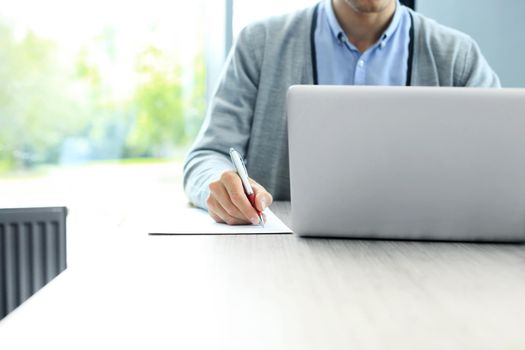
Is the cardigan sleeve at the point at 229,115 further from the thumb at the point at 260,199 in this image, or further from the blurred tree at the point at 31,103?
the blurred tree at the point at 31,103

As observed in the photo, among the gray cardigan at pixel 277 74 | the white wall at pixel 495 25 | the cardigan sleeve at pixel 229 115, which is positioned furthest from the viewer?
the white wall at pixel 495 25

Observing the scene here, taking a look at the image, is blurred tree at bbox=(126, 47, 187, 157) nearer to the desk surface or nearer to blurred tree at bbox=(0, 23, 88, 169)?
blurred tree at bbox=(0, 23, 88, 169)

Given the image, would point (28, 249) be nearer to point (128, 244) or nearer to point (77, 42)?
point (77, 42)

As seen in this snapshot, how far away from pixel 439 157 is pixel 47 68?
1432mm

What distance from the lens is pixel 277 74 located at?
1439mm

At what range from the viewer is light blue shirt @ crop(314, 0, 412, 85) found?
1438mm

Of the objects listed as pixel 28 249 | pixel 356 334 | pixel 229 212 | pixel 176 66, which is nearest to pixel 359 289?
pixel 356 334

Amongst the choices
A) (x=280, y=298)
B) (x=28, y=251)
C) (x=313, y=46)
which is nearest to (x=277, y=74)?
(x=313, y=46)

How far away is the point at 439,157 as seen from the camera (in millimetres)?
700

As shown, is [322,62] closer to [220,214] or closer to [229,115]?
[229,115]

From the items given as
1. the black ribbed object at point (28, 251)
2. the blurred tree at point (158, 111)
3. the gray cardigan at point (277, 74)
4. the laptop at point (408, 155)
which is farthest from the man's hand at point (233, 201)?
the blurred tree at point (158, 111)

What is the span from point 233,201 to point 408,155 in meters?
0.25

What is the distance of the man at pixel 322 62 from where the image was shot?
1419 mm

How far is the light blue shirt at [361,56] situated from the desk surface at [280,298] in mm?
757
